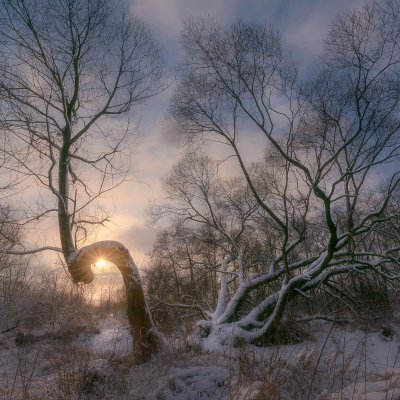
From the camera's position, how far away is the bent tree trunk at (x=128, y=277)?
711 centimetres

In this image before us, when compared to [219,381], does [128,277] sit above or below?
above

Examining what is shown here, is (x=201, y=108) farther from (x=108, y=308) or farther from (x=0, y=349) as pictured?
(x=108, y=308)

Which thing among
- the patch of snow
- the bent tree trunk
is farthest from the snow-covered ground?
the bent tree trunk

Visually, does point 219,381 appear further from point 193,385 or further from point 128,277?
point 128,277

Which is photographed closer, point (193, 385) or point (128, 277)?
point (193, 385)

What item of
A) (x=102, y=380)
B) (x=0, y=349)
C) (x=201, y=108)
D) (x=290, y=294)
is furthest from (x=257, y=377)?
(x=0, y=349)

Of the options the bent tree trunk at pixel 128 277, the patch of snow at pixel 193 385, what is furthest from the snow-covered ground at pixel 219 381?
the bent tree trunk at pixel 128 277

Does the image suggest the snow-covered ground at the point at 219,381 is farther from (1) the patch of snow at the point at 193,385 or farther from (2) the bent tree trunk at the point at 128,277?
(2) the bent tree trunk at the point at 128,277

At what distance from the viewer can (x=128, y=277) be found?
288 inches

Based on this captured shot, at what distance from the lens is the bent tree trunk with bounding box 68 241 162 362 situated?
280 inches

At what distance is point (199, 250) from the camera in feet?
66.4

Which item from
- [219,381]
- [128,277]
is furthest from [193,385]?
[128,277]

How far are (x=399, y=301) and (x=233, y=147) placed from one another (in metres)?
12.7

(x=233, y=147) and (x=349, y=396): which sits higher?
(x=233, y=147)
